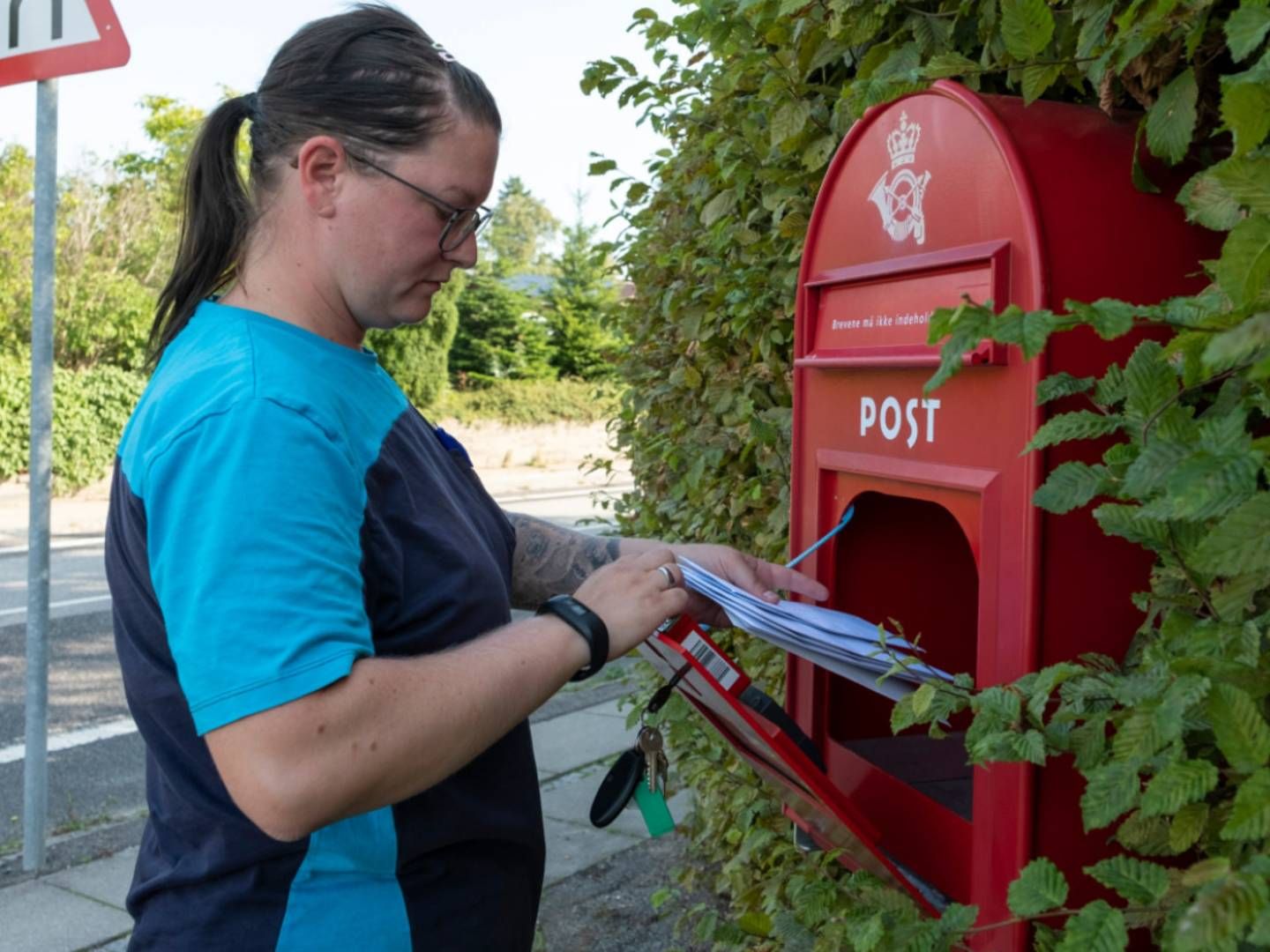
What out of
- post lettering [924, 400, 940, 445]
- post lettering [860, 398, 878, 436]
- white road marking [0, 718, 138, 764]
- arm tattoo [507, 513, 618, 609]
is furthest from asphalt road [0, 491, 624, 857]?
post lettering [924, 400, 940, 445]

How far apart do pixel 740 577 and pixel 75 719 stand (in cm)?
521

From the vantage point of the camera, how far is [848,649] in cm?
150

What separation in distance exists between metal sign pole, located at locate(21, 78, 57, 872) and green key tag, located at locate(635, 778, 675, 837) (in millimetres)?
2754

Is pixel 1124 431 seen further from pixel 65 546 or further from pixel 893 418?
pixel 65 546

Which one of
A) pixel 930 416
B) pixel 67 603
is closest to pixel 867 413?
pixel 930 416

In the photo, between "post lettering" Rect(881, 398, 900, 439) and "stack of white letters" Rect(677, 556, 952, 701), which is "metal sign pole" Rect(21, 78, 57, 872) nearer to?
"stack of white letters" Rect(677, 556, 952, 701)

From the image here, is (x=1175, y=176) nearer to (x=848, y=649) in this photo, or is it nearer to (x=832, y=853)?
(x=848, y=649)

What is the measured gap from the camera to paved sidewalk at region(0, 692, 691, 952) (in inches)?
137

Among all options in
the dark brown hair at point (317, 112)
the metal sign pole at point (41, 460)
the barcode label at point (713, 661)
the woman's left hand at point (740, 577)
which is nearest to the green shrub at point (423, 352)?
→ the metal sign pole at point (41, 460)

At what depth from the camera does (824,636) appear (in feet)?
4.95

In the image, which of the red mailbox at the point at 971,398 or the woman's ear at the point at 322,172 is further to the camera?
the woman's ear at the point at 322,172

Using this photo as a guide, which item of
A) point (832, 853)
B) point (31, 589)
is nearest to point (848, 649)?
point (832, 853)

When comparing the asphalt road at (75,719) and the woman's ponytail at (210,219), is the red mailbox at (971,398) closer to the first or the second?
the woman's ponytail at (210,219)

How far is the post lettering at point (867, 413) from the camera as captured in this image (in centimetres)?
165
